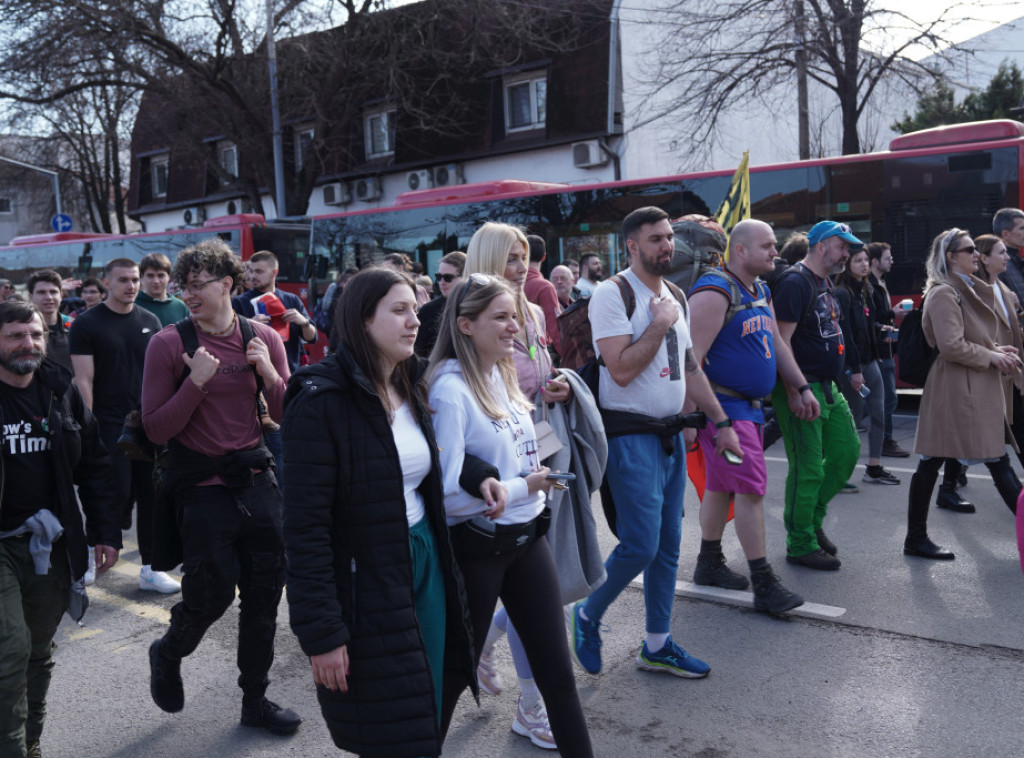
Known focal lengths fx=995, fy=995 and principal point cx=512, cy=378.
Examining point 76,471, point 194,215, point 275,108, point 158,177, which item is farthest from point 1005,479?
point 158,177

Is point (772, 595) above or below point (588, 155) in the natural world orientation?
below

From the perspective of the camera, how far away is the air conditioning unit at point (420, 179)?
25.9m

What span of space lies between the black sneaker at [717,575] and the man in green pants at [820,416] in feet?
1.76

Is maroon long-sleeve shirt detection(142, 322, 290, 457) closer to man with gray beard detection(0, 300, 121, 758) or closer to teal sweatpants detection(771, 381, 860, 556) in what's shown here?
man with gray beard detection(0, 300, 121, 758)

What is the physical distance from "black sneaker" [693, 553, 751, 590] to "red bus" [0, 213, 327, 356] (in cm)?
1540

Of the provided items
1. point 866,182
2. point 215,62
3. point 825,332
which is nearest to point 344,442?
point 825,332

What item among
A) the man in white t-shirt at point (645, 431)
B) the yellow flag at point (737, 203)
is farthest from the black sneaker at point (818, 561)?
the yellow flag at point (737, 203)

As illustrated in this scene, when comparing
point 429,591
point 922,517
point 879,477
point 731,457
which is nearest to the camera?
point 429,591

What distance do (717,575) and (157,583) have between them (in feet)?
10.6

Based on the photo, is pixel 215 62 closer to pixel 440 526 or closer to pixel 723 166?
pixel 723 166

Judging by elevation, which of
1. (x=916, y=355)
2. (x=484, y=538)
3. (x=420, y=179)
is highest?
(x=420, y=179)

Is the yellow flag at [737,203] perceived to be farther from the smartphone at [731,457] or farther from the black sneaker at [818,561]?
the smartphone at [731,457]

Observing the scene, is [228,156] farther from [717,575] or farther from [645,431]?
[645,431]

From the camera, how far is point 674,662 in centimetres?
414
